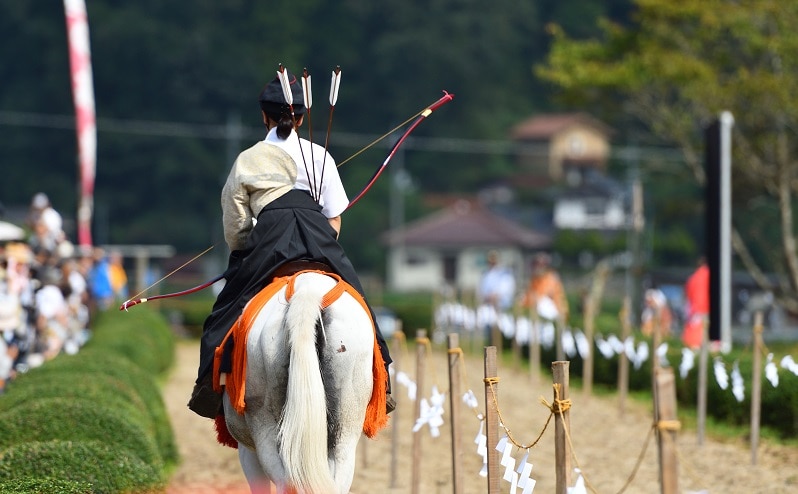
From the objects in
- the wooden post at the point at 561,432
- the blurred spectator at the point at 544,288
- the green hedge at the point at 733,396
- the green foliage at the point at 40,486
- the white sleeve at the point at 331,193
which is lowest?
the green hedge at the point at 733,396

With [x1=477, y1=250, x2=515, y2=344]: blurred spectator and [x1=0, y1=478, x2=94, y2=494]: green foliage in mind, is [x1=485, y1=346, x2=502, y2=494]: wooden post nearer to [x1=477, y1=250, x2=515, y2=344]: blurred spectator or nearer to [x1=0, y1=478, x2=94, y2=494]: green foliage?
[x1=0, y1=478, x2=94, y2=494]: green foliage

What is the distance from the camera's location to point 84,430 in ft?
27.0

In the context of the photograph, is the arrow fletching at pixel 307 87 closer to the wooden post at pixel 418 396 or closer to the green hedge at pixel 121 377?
the wooden post at pixel 418 396

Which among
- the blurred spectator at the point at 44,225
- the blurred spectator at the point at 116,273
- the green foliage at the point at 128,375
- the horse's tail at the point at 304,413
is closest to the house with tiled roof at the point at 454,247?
the blurred spectator at the point at 116,273

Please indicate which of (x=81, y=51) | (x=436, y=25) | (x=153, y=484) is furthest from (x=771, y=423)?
(x=436, y=25)

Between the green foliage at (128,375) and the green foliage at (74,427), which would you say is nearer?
the green foliage at (74,427)

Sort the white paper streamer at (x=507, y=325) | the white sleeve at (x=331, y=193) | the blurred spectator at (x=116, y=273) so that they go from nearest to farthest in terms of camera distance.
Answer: the white sleeve at (x=331, y=193) → the white paper streamer at (x=507, y=325) → the blurred spectator at (x=116, y=273)

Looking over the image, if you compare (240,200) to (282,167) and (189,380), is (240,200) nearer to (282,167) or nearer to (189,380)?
(282,167)

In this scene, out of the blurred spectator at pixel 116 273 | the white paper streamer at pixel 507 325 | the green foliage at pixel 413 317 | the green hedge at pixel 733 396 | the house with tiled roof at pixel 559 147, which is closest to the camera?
the green hedge at pixel 733 396

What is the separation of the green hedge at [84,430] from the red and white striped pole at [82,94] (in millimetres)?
8597

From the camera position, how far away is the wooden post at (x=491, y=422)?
706 cm

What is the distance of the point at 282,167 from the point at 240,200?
0.88 feet

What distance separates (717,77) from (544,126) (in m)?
59.1

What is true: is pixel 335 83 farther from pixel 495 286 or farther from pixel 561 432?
pixel 495 286
